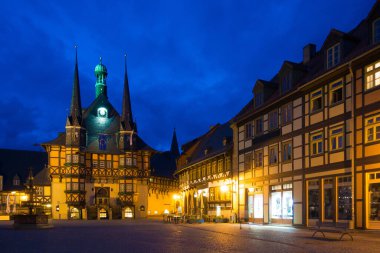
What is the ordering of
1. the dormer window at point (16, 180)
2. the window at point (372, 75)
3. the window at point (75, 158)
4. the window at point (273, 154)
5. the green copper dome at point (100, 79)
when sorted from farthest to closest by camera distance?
1. the dormer window at point (16, 180)
2. the green copper dome at point (100, 79)
3. the window at point (75, 158)
4. the window at point (273, 154)
5. the window at point (372, 75)

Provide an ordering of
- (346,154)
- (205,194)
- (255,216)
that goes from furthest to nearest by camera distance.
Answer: (205,194)
(255,216)
(346,154)

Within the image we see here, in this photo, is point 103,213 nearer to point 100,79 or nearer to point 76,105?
point 76,105

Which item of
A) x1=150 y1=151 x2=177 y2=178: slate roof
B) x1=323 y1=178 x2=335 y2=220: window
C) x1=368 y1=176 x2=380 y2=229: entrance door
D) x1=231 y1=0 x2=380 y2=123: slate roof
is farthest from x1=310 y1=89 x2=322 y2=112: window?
x1=150 y1=151 x2=177 y2=178: slate roof

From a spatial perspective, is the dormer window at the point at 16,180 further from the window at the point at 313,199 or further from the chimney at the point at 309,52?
the window at the point at 313,199

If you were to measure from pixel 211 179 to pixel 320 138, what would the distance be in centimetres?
2104

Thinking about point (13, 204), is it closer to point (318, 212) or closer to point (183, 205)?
point (183, 205)

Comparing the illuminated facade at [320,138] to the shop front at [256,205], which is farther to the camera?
the shop front at [256,205]

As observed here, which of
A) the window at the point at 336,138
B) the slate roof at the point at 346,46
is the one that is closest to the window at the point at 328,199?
the window at the point at 336,138

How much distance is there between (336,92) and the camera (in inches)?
1114

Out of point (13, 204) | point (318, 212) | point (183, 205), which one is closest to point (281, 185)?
point (318, 212)

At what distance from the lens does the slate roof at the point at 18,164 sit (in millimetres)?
92125

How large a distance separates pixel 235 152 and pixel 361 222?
19.0 metres

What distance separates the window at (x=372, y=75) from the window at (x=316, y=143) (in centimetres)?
525

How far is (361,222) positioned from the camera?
2509 centimetres
